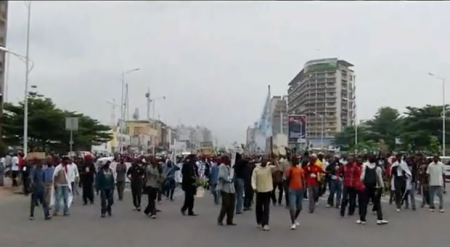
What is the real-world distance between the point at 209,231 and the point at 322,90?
92.5 m

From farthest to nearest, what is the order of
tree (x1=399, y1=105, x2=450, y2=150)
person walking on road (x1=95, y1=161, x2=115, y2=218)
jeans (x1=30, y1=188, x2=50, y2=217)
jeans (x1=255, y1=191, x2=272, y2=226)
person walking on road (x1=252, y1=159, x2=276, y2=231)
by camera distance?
tree (x1=399, y1=105, x2=450, y2=150)
person walking on road (x1=95, y1=161, x2=115, y2=218)
jeans (x1=30, y1=188, x2=50, y2=217)
person walking on road (x1=252, y1=159, x2=276, y2=231)
jeans (x1=255, y1=191, x2=272, y2=226)

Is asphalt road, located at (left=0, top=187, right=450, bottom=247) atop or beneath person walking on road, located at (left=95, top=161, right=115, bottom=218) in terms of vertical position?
beneath

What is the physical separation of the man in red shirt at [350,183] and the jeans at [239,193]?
274 cm

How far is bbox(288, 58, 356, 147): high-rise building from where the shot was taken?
102062 millimetres

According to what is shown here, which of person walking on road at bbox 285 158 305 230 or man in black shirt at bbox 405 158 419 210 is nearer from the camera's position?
person walking on road at bbox 285 158 305 230

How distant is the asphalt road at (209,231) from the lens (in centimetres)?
1382

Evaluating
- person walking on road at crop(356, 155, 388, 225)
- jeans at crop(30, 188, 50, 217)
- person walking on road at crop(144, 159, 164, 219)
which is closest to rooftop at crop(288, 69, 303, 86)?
person walking on road at crop(144, 159, 164, 219)

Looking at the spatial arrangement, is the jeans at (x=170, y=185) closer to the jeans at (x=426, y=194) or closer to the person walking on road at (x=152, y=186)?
the person walking on road at (x=152, y=186)

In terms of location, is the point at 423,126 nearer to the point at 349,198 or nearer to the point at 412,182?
the point at 412,182

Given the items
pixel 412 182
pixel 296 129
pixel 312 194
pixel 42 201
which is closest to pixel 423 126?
pixel 296 129

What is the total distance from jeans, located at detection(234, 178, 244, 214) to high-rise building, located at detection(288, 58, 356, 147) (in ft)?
259

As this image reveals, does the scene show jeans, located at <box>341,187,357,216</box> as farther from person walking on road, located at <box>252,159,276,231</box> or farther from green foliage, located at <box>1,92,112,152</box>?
green foliage, located at <box>1,92,112,152</box>

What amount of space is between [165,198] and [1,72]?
54105 millimetres

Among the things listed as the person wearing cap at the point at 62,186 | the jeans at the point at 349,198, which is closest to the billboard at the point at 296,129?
the jeans at the point at 349,198
